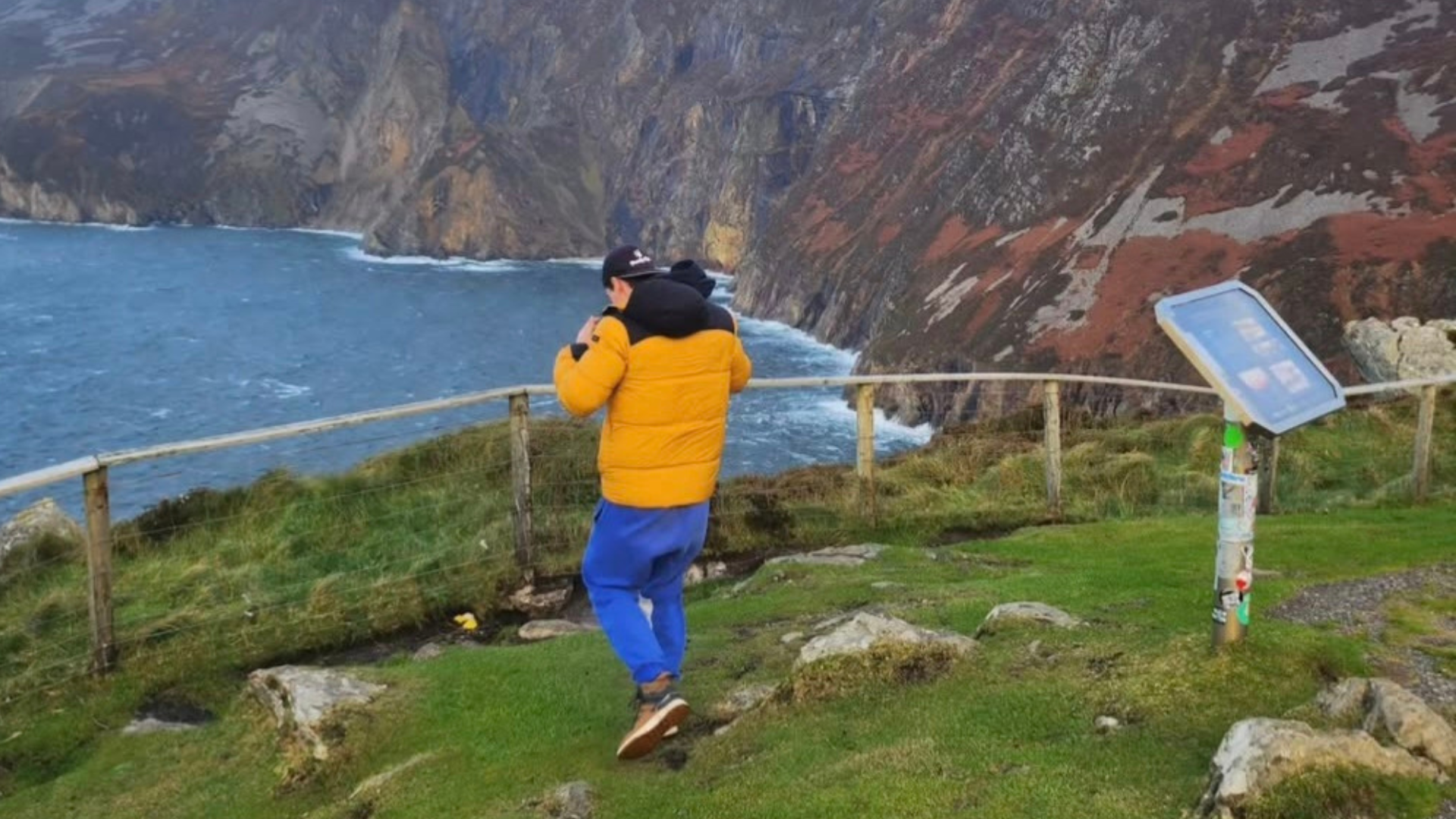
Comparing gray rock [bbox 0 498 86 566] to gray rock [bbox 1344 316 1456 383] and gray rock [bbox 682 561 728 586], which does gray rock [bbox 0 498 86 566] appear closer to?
gray rock [bbox 682 561 728 586]

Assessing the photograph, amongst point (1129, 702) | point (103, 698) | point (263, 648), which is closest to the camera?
point (1129, 702)

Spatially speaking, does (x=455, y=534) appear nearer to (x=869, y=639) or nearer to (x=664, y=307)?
(x=869, y=639)

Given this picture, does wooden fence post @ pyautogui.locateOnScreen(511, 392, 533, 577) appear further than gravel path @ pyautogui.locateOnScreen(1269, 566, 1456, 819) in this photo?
Yes

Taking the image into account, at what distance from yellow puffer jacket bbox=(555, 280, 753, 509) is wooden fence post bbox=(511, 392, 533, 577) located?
3.83 meters

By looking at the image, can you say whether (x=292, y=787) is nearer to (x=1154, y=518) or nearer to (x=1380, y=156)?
(x=1154, y=518)

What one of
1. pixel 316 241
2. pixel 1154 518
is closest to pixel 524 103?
pixel 316 241

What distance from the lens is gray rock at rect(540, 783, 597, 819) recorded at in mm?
4402

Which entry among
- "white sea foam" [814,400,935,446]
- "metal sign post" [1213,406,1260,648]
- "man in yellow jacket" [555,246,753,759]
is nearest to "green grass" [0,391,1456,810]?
"metal sign post" [1213,406,1260,648]

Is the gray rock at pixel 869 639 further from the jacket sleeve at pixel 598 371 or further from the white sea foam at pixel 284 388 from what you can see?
the white sea foam at pixel 284 388

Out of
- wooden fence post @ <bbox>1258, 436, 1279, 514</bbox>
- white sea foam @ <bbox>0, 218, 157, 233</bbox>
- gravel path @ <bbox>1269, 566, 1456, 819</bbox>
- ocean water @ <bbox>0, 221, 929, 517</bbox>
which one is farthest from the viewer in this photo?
white sea foam @ <bbox>0, 218, 157, 233</bbox>

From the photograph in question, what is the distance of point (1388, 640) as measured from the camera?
18.1 feet

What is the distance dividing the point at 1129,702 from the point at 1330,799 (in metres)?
1.12

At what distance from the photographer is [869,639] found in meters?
5.31

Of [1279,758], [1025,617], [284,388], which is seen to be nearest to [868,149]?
[284,388]
